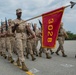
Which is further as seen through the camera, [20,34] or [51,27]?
[20,34]

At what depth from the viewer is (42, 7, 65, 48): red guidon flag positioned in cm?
1177

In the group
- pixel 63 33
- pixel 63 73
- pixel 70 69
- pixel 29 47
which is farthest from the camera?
pixel 63 33

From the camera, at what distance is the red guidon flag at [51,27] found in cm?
1177

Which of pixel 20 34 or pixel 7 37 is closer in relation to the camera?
pixel 20 34

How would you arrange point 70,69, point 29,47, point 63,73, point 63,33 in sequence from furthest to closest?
point 63,33
point 29,47
point 70,69
point 63,73

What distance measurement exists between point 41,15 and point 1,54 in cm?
842

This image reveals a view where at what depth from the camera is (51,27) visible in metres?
11.9

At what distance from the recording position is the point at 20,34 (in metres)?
13.4

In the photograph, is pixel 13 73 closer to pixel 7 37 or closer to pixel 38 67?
pixel 38 67

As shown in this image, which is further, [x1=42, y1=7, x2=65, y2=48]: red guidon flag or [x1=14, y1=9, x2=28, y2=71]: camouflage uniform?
[x1=14, y1=9, x2=28, y2=71]: camouflage uniform

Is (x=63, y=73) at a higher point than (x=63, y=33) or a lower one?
lower

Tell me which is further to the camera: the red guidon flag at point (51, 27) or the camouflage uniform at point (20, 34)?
the camouflage uniform at point (20, 34)

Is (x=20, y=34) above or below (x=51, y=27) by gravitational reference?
below

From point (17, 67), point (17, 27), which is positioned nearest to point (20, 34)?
point (17, 27)
